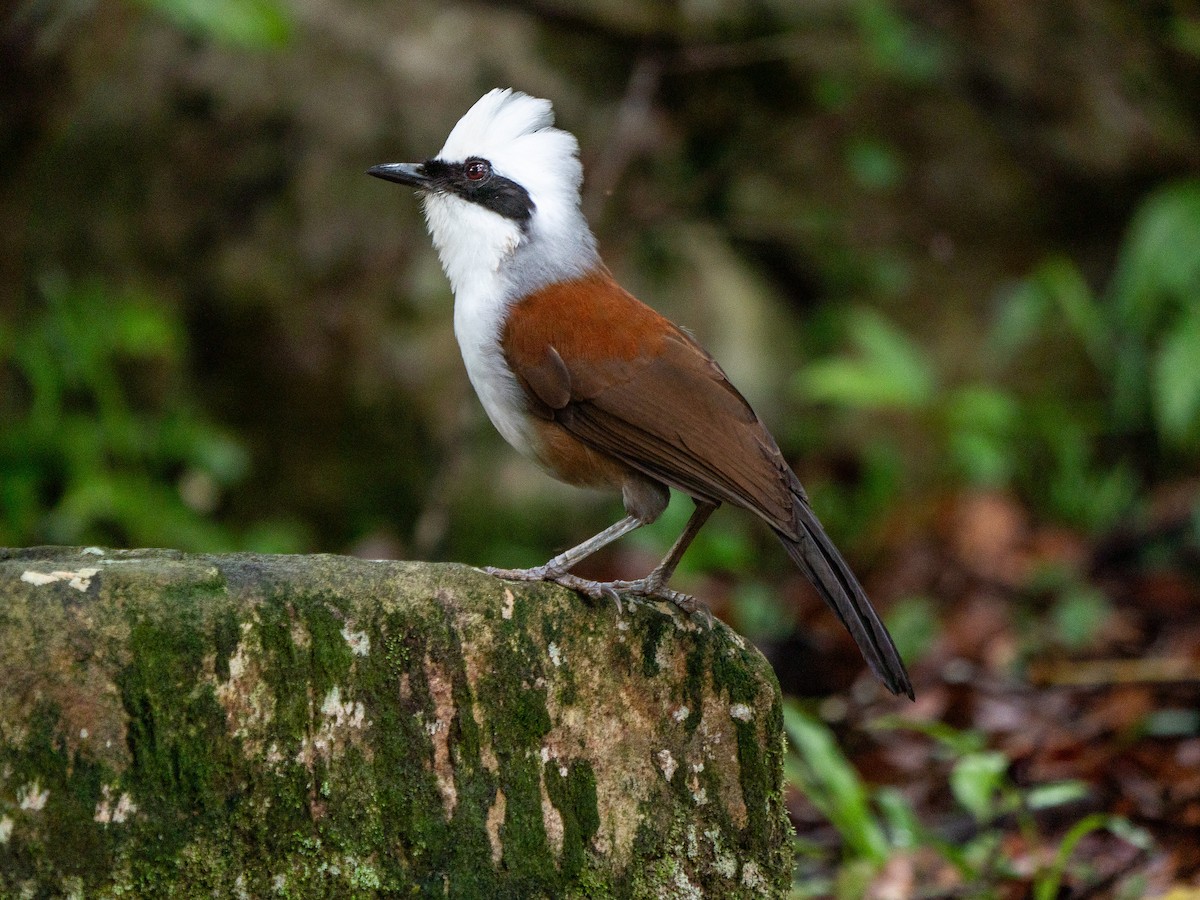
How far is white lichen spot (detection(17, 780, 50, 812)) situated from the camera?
2363 mm

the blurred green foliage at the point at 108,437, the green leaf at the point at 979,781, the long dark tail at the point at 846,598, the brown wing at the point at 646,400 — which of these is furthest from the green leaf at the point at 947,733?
the blurred green foliage at the point at 108,437

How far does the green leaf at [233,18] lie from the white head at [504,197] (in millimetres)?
1655

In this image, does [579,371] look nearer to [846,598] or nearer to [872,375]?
[846,598]

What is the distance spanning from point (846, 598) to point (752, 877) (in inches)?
28.8

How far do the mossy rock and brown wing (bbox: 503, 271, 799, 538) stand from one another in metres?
0.46

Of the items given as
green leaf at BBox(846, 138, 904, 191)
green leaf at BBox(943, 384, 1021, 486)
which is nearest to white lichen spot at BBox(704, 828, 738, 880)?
green leaf at BBox(943, 384, 1021, 486)

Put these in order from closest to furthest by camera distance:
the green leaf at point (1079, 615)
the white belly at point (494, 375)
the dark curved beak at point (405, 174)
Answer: the white belly at point (494, 375) → the dark curved beak at point (405, 174) → the green leaf at point (1079, 615)

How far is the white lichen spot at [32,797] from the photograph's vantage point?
7.75 ft

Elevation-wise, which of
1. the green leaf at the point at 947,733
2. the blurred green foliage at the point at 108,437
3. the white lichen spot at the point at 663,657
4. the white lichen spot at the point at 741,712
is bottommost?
the white lichen spot at the point at 741,712

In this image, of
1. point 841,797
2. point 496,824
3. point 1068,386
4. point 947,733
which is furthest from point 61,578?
point 1068,386

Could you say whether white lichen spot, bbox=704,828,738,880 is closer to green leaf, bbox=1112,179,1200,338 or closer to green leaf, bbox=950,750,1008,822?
green leaf, bbox=950,750,1008,822

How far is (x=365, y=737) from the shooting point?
2674mm

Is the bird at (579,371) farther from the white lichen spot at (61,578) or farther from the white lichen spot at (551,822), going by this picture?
the white lichen spot at (61,578)

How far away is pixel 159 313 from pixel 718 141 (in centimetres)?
342
